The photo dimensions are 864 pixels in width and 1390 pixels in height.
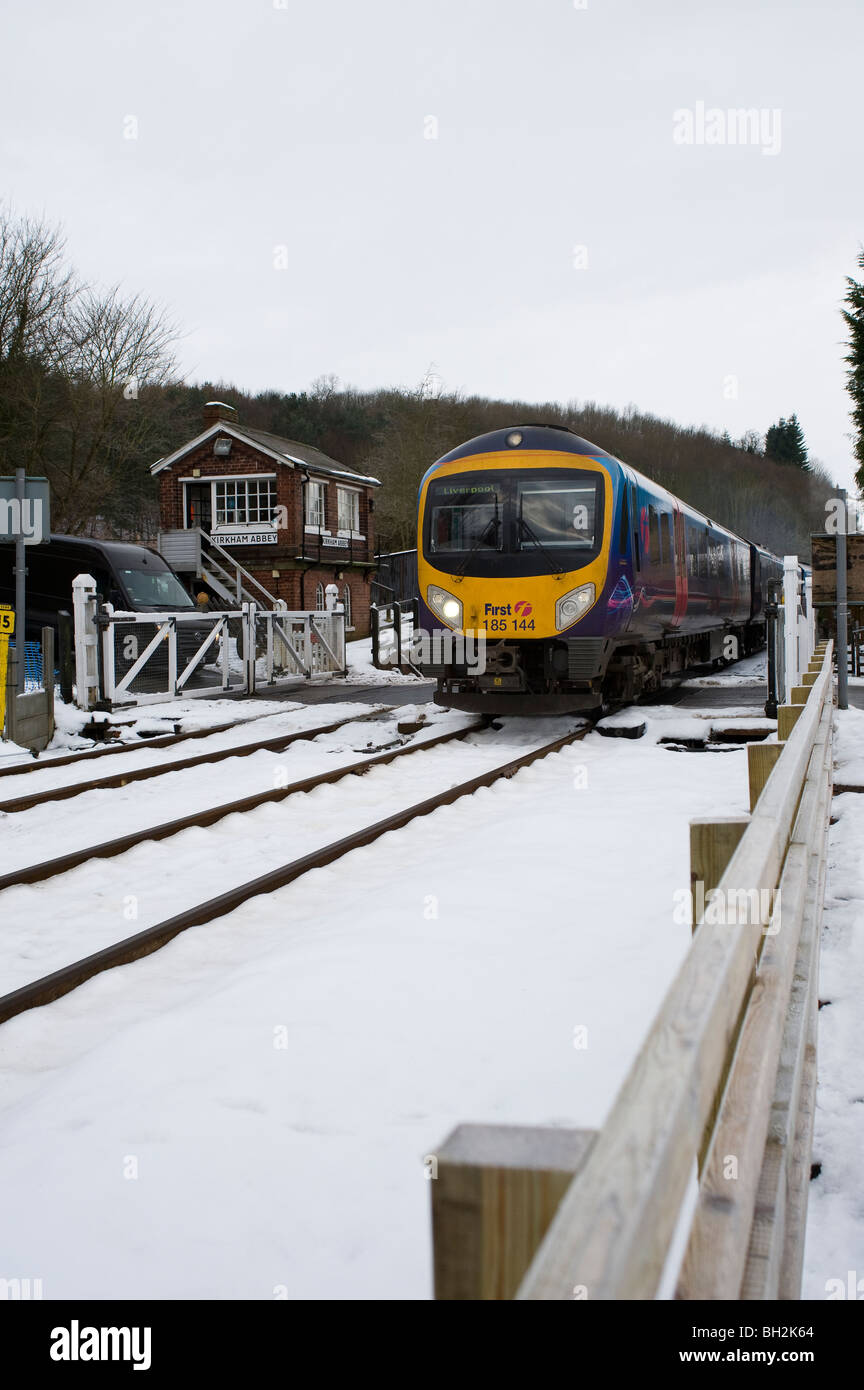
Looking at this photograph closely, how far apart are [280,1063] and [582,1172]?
2.56m

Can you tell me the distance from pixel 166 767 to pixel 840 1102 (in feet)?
24.8

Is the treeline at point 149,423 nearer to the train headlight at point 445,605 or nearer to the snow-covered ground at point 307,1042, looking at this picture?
the train headlight at point 445,605

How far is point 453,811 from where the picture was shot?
7973mm

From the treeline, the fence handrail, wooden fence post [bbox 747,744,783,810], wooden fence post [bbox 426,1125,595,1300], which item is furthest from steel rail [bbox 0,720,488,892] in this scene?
the treeline

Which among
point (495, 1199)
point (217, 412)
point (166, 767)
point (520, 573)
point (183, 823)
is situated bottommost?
point (183, 823)

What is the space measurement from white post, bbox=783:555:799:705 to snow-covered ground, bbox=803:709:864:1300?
600cm

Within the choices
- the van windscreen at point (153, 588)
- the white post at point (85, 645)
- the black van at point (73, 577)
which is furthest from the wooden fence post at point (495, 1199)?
the van windscreen at point (153, 588)

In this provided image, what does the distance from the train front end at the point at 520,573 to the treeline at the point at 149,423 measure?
20.7 m

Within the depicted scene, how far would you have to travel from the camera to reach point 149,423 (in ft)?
114

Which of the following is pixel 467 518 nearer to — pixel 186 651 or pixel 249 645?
pixel 186 651

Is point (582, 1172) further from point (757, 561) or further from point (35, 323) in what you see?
point (35, 323)

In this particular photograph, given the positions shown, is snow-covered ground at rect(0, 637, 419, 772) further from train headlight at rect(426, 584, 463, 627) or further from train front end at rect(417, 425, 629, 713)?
train front end at rect(417, 425, 629, 713)

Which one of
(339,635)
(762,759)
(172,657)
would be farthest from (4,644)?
(339,635)

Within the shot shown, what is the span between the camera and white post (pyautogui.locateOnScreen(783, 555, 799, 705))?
11.6 meters
